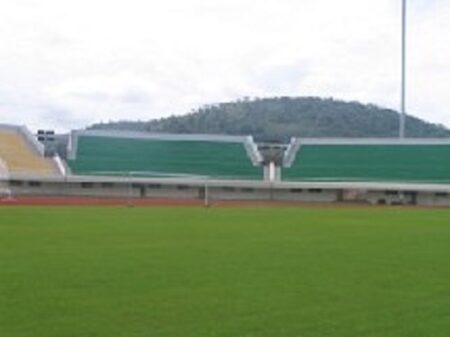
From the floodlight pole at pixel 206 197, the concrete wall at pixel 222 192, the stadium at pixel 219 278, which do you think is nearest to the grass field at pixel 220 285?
the stadium at pixel 219 278

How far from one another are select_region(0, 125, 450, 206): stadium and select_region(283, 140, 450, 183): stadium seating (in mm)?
80

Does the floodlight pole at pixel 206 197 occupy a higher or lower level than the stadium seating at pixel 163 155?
lower

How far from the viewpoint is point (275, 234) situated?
22.8m

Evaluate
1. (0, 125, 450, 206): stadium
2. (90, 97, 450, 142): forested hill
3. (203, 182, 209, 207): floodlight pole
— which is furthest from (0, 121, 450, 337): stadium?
(90, 97, 450, 142): forested hill

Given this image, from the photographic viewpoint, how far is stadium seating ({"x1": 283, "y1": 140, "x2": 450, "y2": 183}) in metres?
70.2

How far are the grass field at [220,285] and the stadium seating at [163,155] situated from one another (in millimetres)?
49487

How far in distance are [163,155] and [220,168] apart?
16.2 ft

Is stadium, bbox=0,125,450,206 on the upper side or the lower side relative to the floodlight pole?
upper

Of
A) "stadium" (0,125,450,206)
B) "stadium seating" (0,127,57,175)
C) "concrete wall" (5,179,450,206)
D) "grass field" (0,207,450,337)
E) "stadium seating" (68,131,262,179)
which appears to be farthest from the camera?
"stadium seating" (68,131,262,179)

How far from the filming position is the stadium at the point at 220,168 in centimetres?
6725

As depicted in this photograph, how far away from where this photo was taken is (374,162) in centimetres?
7250

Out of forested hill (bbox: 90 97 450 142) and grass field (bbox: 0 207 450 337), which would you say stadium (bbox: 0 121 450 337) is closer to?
grass field (bbox: 0 207 450 337)

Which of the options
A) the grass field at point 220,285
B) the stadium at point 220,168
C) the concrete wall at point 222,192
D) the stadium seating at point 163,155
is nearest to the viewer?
the grass field at point 220,285

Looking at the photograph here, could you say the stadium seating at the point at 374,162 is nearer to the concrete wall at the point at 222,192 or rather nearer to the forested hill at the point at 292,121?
the concrete wall at the point at 222,192
